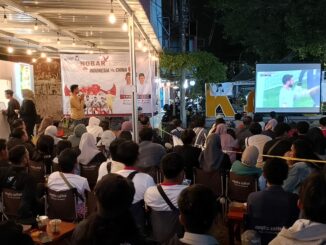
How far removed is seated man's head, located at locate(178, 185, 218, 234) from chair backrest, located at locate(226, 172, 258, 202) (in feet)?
9.66

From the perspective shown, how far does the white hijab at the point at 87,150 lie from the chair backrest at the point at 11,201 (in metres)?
1.93

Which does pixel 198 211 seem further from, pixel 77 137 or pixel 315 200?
pixel 77 137

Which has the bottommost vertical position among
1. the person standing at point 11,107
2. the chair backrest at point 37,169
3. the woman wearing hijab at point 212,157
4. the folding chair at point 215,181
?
the folding chair at point 215,181

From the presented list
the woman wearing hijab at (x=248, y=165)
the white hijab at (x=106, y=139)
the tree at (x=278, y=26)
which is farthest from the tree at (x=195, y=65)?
the woman wearing hijab at (x=248, y=165)

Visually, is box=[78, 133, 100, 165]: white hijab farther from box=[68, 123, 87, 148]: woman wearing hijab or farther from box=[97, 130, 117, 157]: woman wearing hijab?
box=[97, 130, 117, 157]: woman wearing hijab

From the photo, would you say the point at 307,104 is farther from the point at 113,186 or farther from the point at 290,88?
the point at 113,186

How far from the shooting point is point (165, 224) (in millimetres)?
3928

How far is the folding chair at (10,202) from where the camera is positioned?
4.38m

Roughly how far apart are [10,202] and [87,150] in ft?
6.89

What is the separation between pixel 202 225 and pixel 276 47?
1664 centimetres

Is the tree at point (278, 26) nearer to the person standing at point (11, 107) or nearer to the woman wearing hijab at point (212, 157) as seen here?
the person standing at point (11, 107)

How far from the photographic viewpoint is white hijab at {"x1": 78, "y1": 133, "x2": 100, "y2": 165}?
6359 mm

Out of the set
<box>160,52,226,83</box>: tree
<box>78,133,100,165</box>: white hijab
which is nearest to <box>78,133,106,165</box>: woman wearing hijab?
<box>78,133,100,165</box>: white hijab

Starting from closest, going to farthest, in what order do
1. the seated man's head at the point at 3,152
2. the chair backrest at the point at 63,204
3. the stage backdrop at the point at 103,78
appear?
the chair backrest at the point at 63,204 → the seated man's head at the point at 3,152 → the stage backdrop at the point at 103,78
